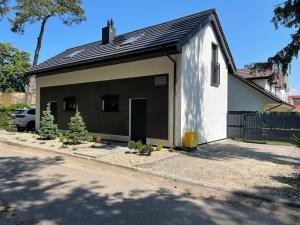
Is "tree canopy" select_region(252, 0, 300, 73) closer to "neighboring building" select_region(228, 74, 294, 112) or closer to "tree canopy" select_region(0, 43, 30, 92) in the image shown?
"neighboring building" select_region(228, 74, 294, 112)

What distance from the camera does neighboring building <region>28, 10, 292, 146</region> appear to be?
12211mm

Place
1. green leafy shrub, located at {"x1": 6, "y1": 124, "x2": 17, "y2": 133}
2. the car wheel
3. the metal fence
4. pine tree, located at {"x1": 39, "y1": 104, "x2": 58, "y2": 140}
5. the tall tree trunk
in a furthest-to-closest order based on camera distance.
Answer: the tall tree trunk → the car wheel → green leafy shrub, located at {"x1": 6, "y1": 124, "x2": 17, "y2": 133} → the metal fence → pine tree, located at {"x1": 39, "y1": 104, "x2": 58, "y2": 140}

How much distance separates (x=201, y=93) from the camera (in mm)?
13922

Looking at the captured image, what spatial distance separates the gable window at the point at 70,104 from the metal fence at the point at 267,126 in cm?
991

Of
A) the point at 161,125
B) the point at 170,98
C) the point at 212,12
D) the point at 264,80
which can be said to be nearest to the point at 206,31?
the point at 212,12

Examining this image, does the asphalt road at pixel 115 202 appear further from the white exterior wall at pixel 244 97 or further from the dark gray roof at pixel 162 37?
the white exterior wall at pixel 244 97

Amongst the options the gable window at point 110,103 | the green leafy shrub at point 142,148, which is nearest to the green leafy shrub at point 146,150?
the green leafy shrub at point 142,148

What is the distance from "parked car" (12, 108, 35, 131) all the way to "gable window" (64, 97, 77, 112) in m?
4.63

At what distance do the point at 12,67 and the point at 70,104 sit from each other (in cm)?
3751

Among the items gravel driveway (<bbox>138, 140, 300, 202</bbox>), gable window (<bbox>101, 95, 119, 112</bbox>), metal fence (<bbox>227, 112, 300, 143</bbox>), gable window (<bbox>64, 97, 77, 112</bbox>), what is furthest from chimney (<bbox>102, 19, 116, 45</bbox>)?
gravel driveway (<bbox>138, 140, 300, 202</bbox>)

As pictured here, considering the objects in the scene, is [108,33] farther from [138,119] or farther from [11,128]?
[11,128]

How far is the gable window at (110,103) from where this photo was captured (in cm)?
1447

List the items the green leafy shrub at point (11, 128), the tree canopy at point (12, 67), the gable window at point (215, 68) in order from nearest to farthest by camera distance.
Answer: the gable window at point (215, 68), the green leafy shrub at point (11, 128), the tree canopy at point (12, 67)

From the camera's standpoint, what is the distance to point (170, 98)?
12.2 meters
